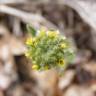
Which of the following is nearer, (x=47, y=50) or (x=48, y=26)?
(x=47, y=50)

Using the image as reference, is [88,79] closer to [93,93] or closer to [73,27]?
[93,93]

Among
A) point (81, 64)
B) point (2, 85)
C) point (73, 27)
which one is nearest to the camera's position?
point (2, 85)

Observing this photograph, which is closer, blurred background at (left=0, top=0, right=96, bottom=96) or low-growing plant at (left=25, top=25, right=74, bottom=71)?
low-growing plant at (left=25, top=25, right=74, bottom=71)

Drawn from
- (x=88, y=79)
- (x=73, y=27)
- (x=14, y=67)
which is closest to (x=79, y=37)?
(x=73, y=27)

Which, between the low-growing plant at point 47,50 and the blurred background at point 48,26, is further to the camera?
the blurred background at point 48,26

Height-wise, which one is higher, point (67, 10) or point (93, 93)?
point (67, 10)

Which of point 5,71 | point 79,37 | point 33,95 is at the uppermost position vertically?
point 79,37

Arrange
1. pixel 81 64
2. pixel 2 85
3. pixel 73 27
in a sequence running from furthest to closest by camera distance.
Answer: pixel 73 27
pixel 81 64
pixel 2 85

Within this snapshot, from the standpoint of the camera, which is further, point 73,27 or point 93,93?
point 73,27
